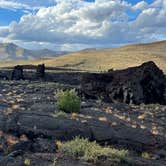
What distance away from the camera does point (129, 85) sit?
43.4 metres

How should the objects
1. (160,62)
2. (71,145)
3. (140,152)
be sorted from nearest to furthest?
(71,145)
(140,152)
(160,62)

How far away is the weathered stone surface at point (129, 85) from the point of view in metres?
43.4

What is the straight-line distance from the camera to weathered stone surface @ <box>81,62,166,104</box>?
43.4m

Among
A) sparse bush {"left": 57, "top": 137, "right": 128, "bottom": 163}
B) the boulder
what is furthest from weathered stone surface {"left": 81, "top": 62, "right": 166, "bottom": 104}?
the boulder

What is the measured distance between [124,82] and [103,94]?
2.23 metres

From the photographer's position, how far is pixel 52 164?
574 inches

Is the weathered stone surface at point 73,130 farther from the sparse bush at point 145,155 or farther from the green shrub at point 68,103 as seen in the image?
the green shrub at point 68,103

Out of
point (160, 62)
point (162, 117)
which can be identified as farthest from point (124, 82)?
point (160, 62)

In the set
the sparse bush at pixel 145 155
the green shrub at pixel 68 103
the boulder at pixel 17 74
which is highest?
the green shrub at pixel 68 103

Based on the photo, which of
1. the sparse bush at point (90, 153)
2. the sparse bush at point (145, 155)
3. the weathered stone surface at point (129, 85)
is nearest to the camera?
the sparse bush at point (90, 153)

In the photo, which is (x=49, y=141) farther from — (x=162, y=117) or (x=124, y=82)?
(x=124, y=82)

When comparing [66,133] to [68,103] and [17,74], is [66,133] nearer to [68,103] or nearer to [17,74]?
[68,103]

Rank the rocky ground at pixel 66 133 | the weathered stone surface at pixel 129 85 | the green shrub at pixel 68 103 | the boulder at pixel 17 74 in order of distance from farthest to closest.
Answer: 1. the boulder at pixel 17 74
2. the weathered stone surface at pixel 129 85
3. the green shrub at pixel 68 103
4. the rocky ground at pixel 66 133

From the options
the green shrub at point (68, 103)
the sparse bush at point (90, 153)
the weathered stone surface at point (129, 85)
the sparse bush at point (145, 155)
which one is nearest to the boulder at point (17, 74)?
the weathered stone surface at point (129, 85)
